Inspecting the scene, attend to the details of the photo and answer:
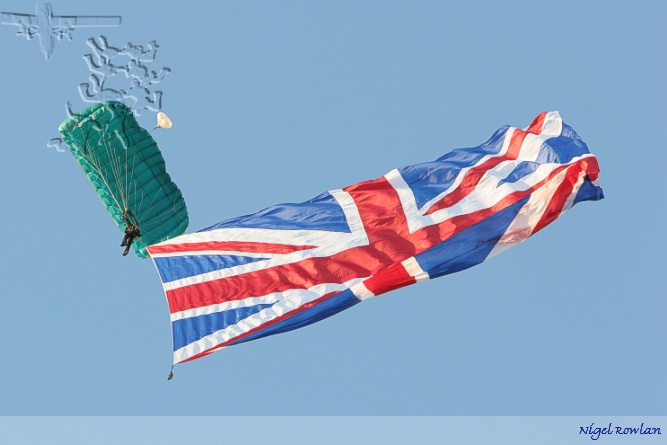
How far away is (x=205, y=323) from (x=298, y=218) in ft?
12.0

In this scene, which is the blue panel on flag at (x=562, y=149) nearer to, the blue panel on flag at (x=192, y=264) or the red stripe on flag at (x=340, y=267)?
the red stripe on flag at (x=340, y=267)

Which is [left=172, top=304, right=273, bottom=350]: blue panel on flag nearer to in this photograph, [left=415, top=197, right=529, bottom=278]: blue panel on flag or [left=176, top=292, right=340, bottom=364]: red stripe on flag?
[left=176, top=292, right=340, bottom=364]: red stripe on flag

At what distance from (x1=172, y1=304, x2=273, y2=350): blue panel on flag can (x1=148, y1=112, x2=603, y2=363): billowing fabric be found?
0.02 metres

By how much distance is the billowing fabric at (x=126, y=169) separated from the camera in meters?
34.0

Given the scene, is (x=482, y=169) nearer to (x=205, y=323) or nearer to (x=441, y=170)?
(x=441, y=170)

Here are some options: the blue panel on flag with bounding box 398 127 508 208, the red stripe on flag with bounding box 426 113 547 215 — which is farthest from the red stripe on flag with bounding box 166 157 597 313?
the blue panel on flag with bounding box 398 127 508 208

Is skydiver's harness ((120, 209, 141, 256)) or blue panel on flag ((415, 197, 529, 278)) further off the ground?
skydiver's harness ((120, 209, 141, 256))

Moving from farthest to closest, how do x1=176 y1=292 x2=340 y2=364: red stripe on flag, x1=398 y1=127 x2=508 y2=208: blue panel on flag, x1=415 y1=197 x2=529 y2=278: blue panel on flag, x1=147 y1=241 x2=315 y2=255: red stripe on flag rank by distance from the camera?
x1=398 y1=127 x2=508 y2=208: blue panel on flag, x1=147 y1=241 x2=315 y2=255: red stripe on flag, x1=415 y1=197 x2=529 y2=278: blue panel on flag, x1=176 y1=292 x2=340 y2=364: red stripe on flag

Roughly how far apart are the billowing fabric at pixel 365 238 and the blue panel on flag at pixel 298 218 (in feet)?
0.06

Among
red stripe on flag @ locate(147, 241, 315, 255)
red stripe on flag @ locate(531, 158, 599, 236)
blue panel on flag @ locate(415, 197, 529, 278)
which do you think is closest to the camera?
blue panel on flag @ locate(415, 197, 529, 278)

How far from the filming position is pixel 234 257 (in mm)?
33406

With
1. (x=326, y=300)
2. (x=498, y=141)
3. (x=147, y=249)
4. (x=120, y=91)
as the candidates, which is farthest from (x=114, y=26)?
(x=498, y=141)

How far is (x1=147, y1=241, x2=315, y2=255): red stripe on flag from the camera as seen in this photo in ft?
109

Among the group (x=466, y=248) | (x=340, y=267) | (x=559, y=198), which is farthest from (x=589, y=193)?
(x=340, y=267)
